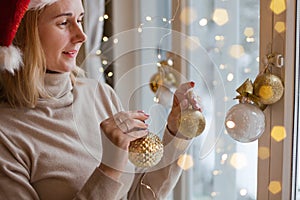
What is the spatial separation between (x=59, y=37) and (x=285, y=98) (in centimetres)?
45

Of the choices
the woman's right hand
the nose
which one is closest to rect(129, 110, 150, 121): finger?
the woman's right hand

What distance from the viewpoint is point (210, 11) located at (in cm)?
125

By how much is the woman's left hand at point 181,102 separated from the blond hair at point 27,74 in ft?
1.01

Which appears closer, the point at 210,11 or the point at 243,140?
the point at 243,140

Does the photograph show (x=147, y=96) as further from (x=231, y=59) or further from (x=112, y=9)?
(x=112, y=9)

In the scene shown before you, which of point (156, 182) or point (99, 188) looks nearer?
point (99, 188)

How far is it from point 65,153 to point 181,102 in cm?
30

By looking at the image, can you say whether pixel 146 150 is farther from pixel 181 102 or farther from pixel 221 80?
pixel 221 80

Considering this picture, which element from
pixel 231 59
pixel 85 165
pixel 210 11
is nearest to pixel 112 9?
pixel 210 11

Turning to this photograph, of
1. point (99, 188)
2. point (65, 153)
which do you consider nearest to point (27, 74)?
point (65, 153)

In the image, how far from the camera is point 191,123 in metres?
0.90

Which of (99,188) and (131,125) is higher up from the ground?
(131,125)

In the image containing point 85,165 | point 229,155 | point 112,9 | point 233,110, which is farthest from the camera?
point 112,9

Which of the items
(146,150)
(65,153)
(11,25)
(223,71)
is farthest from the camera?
(223,71)
